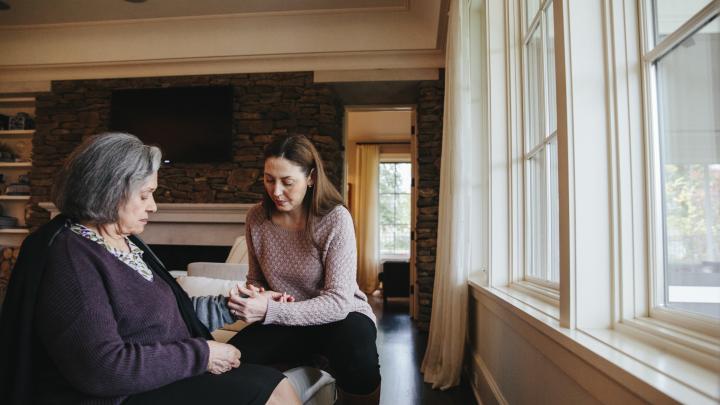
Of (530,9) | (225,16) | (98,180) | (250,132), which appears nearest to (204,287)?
(98,180)

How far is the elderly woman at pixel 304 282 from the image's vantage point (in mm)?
1477

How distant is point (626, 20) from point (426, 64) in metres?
3.48

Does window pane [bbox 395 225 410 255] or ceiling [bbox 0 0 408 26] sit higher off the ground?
ceiling [bbox 0 0 408 26]

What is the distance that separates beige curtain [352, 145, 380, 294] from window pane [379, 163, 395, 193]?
34 cm

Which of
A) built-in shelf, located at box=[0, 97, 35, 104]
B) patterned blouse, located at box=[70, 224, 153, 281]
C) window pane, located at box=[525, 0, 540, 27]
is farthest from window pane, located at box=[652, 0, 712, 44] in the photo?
built-in shelf, located at box=[0, 97, 35, 104]

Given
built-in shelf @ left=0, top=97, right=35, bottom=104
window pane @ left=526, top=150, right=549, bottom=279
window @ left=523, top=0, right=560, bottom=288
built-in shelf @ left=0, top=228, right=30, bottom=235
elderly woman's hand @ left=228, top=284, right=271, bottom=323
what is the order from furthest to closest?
built-in shelf @ left=0, top=97, right=35, bottom=104 → built-in shelf @ left=0, top=228, right=30, bottom=235 → window pane @ left=526, top=150, right=549, bottom=279 → window @ left=523, top=0, right=560, bottom=288 → elderly woman's hand @ left=228, top=284, right=271, bottom=323

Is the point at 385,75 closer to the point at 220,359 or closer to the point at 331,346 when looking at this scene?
the point at 331,346

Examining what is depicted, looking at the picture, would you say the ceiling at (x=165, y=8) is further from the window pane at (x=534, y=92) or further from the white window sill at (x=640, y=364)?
the white window sill at (x=640, y=364)

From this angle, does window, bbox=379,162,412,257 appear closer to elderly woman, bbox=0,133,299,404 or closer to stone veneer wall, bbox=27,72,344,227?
stone veneer wall, bbox=27,72,344,227

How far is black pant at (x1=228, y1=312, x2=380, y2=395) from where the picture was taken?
1478mm

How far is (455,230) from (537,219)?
22.5 inches

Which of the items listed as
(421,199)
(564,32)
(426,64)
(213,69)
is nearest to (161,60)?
(213,69)

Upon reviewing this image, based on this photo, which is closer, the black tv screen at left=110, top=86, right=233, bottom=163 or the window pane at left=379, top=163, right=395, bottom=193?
the black tv screen at left=110, top=86, right=233, bottom=163

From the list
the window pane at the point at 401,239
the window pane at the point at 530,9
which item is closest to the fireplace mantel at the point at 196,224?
the window pane at the point at 530,9
